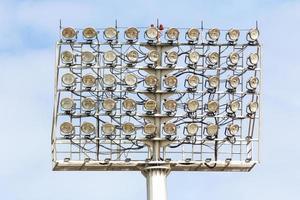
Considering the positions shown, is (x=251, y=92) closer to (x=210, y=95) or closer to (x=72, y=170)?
(x=210, y=95)

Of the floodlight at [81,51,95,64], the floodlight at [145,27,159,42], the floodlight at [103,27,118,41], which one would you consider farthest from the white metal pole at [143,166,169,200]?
the floodlight at [103,27,118,41]

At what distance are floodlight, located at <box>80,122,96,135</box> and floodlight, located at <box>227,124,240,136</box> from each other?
6.65m

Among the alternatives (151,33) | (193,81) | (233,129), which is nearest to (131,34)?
(151,33)

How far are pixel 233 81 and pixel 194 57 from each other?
222 centimetres

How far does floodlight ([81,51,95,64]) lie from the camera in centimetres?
11762

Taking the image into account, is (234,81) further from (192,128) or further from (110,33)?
(110,33)

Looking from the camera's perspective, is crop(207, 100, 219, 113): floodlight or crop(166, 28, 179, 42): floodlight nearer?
crop(207, 100, 219, 113): floodlight

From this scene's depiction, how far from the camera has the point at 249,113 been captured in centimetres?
11906

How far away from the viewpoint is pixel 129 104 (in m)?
118

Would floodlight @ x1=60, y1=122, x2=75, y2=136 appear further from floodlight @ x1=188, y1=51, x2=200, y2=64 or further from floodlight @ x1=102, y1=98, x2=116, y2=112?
floodlight @ x1=188, y1=51, x2=200, y2=64

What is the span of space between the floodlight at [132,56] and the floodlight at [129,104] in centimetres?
195

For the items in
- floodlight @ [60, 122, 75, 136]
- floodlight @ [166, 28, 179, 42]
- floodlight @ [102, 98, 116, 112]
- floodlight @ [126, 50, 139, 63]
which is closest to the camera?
floodlight @ [60, 122, 75, 136]

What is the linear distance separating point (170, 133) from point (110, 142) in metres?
2.91

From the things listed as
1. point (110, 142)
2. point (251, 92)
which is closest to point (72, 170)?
point (110, 142)
